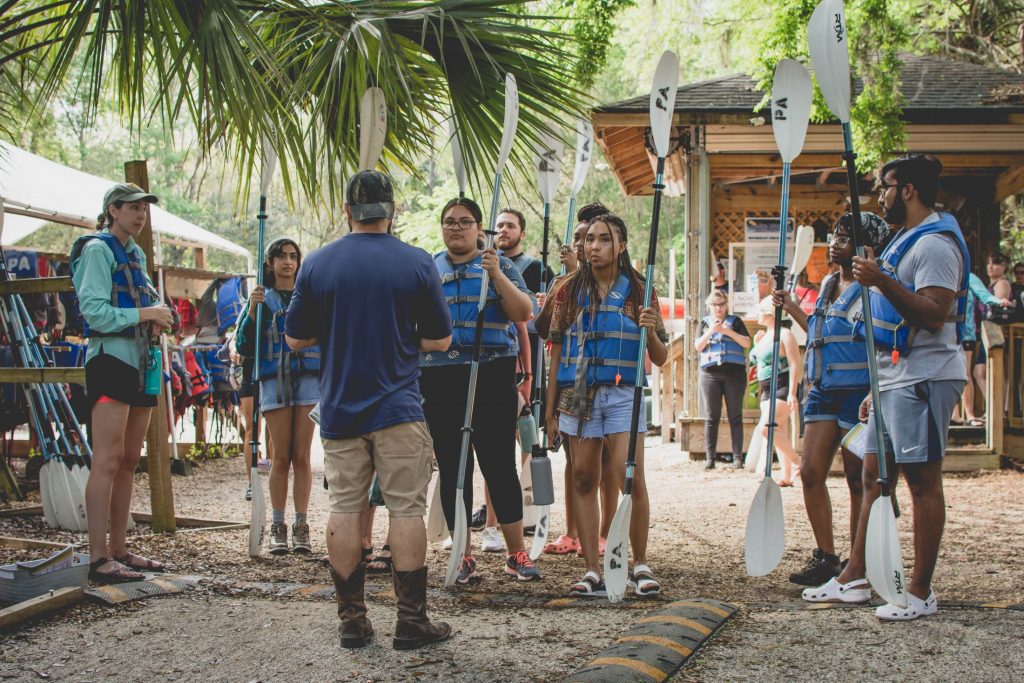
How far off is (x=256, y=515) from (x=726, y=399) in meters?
6.16

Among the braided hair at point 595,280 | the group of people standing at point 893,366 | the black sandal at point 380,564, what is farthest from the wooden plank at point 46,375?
the group of people standing at point 893,366

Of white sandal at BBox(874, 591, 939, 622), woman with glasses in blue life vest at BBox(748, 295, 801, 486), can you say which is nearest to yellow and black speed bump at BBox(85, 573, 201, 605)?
white sandal at BBox(874, 591, 939, 622)

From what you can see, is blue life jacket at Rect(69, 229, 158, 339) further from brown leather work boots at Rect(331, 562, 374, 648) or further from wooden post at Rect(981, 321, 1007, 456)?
wooden post at Rect(981, 321, 1007, 456)

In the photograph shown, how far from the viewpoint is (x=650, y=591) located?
4660mm

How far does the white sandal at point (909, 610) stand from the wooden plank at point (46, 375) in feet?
12.9

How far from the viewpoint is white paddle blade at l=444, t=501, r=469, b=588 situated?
14.2 feet

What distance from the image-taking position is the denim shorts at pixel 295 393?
5625mm

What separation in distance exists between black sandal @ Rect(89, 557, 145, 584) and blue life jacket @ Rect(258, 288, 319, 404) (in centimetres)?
121

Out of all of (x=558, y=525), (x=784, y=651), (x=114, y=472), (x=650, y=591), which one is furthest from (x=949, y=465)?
(x=114, y=472)

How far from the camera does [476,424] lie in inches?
194

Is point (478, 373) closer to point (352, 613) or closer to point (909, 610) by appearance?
point (352, 613)

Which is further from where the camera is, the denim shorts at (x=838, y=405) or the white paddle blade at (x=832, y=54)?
the denim shorts at (x=838, y=405)

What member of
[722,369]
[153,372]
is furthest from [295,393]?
[722,369]

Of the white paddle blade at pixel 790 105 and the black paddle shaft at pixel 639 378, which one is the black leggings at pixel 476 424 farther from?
the white paddle blade at pixel 790 105
